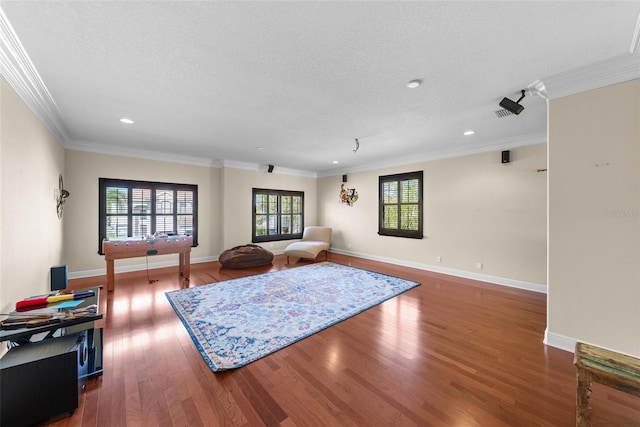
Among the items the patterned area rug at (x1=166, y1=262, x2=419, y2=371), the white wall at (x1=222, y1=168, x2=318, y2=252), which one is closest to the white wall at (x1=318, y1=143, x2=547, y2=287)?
the patterned area rug at (x1=166, y1=262, x2=419, y2=371)

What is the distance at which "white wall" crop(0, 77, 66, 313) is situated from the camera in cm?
205

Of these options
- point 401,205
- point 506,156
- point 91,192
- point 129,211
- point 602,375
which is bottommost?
point 602,375

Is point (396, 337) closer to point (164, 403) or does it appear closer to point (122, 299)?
point (164, 403)

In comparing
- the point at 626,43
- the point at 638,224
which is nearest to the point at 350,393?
the point at 638,224

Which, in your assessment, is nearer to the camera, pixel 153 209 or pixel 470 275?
pixel 470 275

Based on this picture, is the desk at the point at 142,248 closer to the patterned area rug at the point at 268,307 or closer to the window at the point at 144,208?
the window at the point at 144,208

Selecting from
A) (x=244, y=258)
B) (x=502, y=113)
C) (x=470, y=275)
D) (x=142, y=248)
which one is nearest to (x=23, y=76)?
(x=142, y=248)

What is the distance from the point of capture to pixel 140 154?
16.7 ft

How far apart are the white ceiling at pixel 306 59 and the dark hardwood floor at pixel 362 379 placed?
8.44 feet

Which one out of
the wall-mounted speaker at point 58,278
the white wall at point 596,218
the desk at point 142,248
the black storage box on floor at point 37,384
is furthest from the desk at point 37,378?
the white wall at point 596,218

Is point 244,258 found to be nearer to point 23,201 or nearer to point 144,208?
point 144,208

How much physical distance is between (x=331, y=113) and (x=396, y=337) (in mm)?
2746

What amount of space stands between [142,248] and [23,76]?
2.75m

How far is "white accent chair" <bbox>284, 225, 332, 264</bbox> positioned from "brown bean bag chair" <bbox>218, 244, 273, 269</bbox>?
27.3 inches
